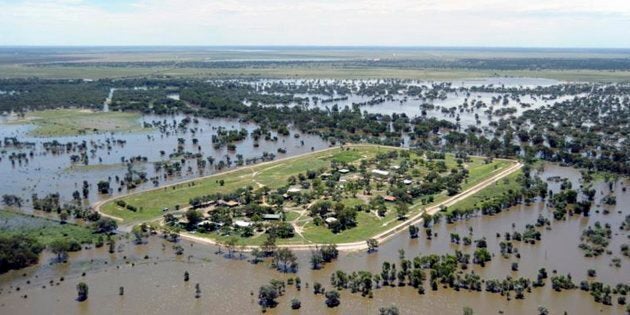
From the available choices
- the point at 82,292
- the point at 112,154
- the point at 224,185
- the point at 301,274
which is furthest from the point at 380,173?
the point at 112,154

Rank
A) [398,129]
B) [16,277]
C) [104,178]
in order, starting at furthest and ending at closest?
1. [398,129]
2. [104,178]
3. [16,277]

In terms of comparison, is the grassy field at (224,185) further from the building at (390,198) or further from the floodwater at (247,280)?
the building at (390,198)

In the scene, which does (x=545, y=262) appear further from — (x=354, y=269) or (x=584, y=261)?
(x=354, y=269)

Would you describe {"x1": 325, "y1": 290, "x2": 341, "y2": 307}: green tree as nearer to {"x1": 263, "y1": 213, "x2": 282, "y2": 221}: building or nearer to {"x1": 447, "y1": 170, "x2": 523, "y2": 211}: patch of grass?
{"x1": 263, "y1": 213, "x2": 282, "y2": 221}: building

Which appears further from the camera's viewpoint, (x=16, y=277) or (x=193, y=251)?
(x=193, y=251)

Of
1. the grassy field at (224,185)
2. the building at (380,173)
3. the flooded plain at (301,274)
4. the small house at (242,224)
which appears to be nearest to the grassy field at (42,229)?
the flooded plain at (301,274)

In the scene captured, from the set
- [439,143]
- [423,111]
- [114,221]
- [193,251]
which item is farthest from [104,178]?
[423,111]

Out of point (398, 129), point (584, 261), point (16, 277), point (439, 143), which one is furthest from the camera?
point (398, 129)

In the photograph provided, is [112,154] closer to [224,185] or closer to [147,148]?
[147,148]
